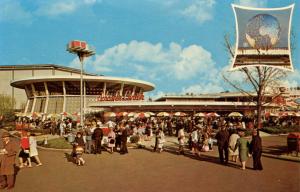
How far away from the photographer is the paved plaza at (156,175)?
10359mm

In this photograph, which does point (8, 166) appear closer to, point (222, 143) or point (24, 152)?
point (24, 152)

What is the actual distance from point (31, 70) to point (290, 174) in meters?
114

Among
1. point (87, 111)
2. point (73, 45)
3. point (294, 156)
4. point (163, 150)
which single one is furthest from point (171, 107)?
point (294, 156)

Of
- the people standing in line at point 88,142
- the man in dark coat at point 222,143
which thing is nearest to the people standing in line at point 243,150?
the man in dark coat at point 222,143

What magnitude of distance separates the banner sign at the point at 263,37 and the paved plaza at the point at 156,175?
14.5ft

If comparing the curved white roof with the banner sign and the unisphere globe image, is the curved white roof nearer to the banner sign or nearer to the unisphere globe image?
the banner sign

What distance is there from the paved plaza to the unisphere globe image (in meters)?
5.19

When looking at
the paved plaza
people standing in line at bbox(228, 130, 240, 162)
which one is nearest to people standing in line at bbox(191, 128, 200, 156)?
the paved plaza

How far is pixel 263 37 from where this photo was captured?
17.3 meters

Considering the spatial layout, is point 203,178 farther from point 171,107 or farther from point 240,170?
point 171,107

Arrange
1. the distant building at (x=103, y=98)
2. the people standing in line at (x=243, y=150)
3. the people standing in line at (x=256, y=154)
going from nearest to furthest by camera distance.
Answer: the people standing in line at (x=256, y=154), the people standing in line at (x=243, y=150), the distant building at (x=103, y=98)

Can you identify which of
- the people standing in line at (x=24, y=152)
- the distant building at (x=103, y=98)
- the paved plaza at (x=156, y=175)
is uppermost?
the distant building at (x=103, y=98)

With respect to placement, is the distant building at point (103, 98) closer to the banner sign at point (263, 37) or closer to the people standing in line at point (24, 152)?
the banner sign at point (263, 37)

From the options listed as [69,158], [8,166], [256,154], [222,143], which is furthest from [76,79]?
[8,166]
